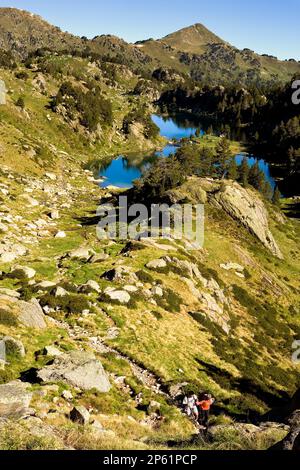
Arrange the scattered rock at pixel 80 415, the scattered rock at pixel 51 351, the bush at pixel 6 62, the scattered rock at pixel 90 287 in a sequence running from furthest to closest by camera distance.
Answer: the bush at pixel 6 62 < the scattered rock at pixel 90 287 < the scattered rock at pixel 51 351 < the scattered rock at pixel 80 415

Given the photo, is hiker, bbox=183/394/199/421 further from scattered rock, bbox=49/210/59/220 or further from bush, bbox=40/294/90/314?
scattered rock, bbox=49/210/59/220

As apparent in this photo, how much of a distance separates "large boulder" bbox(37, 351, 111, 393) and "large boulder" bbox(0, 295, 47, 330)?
5.10 meters

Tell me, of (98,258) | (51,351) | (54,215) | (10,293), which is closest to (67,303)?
(10,293)

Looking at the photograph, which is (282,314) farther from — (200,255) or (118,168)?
(118,168)

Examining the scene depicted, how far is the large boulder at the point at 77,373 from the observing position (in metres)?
22.4

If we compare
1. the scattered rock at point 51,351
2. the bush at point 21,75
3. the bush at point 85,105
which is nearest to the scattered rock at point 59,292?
the scattered rock at point 51,351

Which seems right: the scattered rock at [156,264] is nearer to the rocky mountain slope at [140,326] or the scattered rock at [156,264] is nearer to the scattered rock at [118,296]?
the rocky mountain slope at [140,326]

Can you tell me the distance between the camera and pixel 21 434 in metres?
14.5

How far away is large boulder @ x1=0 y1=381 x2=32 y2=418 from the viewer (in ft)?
56.4

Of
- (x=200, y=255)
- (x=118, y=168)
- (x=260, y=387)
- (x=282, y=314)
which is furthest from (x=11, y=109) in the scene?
(x=260, y=387)

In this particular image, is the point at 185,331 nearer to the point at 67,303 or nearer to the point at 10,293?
the point at 67,303

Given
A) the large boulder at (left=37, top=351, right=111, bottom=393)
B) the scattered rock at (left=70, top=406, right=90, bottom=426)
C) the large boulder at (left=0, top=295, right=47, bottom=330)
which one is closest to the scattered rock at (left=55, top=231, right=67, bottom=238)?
the large boulder at (left=0, top=295, right=47, bottom=330)

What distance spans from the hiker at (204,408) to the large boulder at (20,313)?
40.0ft

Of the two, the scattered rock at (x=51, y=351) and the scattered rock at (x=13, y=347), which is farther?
the scattered rock at (x=51, y=351)
